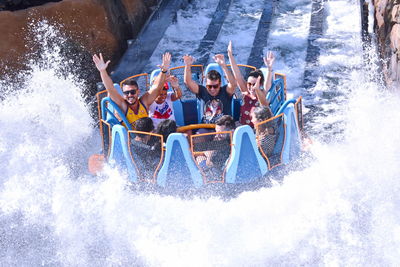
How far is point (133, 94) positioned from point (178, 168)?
91cm

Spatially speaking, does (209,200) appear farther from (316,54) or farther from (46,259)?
(316,54)

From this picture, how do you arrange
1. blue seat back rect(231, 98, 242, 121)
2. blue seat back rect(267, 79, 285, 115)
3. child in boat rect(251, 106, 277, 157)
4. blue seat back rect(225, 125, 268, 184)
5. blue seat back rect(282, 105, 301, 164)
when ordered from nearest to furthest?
blue seat back rect(225, 125, 268, 184) < child in boat rect(251, 106, 277, 157) < blue seat back rect(282, 105, 301, 164) < blue seat back rect(267, 79, 285, 115) < blue seat back rect(231, 98, 242, 121)

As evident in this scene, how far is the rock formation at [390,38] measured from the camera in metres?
5.89

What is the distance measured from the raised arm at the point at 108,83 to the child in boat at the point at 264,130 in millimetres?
1180

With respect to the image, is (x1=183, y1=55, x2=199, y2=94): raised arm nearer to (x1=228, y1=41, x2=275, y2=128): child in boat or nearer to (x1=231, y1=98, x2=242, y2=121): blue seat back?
(x1=228, y1=41, x2=275, y2=128): child in boat

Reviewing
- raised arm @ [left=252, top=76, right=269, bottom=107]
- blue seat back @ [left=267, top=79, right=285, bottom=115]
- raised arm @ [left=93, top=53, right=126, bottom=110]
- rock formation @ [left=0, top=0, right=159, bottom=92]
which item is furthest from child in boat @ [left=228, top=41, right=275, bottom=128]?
rock formation @ [left=0, top=0, right=159, bottom=92]

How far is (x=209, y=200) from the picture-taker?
4.36 metres

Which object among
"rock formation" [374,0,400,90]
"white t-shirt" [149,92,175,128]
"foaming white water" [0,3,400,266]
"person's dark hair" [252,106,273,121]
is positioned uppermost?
"person's dark hair" [252,106,273,121]

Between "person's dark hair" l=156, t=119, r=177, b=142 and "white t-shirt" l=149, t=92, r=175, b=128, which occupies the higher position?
"person's dark hair" l=156, t=119, r=177, b=142

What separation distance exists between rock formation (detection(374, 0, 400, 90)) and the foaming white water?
0.96 metres

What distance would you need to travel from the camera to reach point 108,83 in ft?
15.2

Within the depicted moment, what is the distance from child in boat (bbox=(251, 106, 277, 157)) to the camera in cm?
413

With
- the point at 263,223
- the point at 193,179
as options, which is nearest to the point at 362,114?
the point at 263,223

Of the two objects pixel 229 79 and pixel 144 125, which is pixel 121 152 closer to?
pixel 144 125
